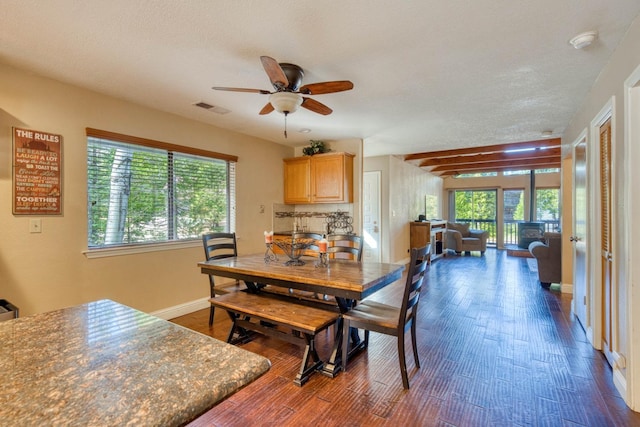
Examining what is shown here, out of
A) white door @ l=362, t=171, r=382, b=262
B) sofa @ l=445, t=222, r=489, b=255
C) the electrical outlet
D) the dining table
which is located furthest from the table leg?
sofa @ l=445, t=222, r=489, b=255

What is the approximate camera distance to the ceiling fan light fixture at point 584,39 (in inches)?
76.9

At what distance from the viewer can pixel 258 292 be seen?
2.99m

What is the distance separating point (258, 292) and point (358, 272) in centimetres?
109

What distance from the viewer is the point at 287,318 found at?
226 cm

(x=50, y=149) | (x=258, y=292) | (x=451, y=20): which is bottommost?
(x=258, y=292)

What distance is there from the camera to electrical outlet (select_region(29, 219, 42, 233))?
101 inches

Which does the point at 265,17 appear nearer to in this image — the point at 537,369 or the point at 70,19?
the point at 70,19

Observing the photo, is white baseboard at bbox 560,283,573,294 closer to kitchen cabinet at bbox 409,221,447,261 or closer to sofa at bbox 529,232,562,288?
sofa at bbox 529,232,562,288

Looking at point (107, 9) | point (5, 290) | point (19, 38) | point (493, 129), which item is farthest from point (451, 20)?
point (5, 290)

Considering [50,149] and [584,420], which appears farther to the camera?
[50,149]

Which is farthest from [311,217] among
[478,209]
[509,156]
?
[478,209]

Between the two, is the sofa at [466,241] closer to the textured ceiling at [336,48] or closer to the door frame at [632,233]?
the textured ceiling at [336,48]

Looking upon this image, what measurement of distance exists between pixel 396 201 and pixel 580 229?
3.57 m

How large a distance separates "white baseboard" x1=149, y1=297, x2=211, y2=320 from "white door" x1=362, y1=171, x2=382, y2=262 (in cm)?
346
